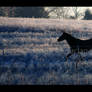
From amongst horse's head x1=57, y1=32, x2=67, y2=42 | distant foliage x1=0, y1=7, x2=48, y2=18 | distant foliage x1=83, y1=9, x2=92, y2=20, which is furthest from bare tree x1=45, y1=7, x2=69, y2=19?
horse's head x1=57, y1=32, x2=67, y2=42

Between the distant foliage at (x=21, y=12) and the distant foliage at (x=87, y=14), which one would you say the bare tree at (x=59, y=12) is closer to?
the distant foliage at (x=21, y=12)

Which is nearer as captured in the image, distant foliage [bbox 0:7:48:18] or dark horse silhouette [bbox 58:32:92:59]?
distant foliage [bbox 0:7:48:18]

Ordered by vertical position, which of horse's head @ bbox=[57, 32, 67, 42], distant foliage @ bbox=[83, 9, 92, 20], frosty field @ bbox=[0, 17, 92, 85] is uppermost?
distant foliage @ bbox=[83, 9, 92, 20]

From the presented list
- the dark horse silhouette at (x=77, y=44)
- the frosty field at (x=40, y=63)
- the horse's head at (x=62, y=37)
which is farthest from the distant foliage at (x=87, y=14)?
the horse's head at (x=62, y=37)

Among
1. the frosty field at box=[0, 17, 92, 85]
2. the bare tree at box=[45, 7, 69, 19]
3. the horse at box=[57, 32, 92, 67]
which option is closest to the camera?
the frosty field at box=[0, 17, 92, 85]

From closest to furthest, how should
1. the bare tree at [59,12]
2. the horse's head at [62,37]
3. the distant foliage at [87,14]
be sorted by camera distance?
the bare tree at [59,12]
the distant foliage at [87,14]
the horse's head at [62,37]

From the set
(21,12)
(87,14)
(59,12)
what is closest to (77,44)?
(87,14)

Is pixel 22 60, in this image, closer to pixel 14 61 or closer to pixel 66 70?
pixel 14 61

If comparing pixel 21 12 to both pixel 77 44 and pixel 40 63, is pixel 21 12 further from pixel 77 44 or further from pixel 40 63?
pixel 77 44

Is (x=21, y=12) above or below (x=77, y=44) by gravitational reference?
above

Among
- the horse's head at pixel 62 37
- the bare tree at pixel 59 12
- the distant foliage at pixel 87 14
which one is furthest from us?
the horse's head at pixel 62 37

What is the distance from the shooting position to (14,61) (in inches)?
147

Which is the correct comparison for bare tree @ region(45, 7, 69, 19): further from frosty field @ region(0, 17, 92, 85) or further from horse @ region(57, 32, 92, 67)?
horse @ region(57, 32, 92, 67)
